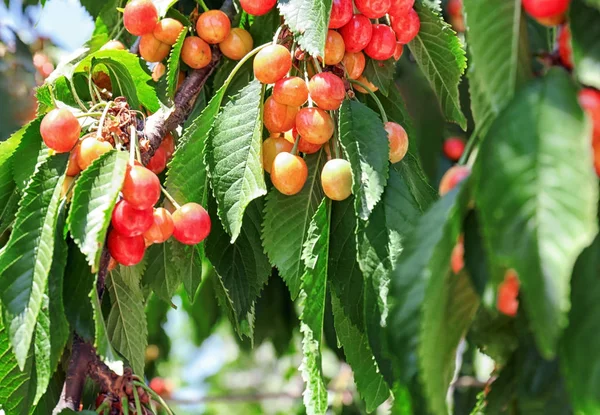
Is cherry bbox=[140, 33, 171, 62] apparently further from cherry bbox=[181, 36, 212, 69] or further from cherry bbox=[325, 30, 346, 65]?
cherry bbox=[325, 30, 346, 65]

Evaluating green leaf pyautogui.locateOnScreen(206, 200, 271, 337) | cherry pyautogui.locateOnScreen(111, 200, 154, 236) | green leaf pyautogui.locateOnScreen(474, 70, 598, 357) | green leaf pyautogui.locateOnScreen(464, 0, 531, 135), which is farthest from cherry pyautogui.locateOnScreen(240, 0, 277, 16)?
green leaf pyautogui.locateOnScreen(474, 70, 598, 357)

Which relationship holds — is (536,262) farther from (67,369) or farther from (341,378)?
(341,378)

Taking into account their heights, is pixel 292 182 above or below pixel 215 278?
above

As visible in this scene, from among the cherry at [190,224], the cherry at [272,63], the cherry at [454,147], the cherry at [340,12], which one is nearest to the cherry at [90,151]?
the cherry at [190,224]

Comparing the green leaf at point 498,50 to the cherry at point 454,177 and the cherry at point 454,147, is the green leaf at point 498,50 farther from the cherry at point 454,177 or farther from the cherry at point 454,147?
the cherry at point 454,147

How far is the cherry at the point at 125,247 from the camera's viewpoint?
39.4 inches

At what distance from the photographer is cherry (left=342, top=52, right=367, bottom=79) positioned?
1.18 metres

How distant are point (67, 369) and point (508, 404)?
2.12ft

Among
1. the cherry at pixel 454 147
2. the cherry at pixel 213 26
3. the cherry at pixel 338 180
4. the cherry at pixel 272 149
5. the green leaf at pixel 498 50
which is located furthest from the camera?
the cherry at pixel 454 147

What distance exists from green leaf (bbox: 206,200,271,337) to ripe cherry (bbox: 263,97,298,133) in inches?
5.3

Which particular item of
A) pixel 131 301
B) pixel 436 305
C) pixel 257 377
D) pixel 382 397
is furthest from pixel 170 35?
pixel 257 377

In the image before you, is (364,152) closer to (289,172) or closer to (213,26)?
(289,172)

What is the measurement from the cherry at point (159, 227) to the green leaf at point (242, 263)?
0.58 ft

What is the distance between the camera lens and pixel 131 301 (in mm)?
1284
